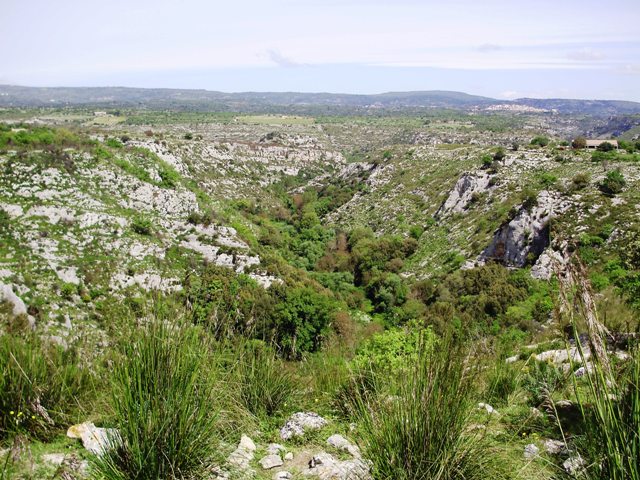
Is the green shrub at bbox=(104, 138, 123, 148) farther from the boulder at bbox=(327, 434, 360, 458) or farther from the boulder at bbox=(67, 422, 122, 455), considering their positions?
the boulder at bbox=(327, 434, 360, 458)

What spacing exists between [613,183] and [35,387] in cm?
3214

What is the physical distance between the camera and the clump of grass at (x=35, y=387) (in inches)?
171

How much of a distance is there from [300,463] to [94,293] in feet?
69.7

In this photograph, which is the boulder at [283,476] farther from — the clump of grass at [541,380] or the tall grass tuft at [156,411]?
the clump of grass at [541,380]

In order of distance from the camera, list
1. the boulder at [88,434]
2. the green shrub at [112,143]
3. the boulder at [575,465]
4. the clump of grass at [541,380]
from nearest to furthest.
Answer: the boulder at [575,465] < the boulder at [88,434] < the clump of grass at [541,380] < the green shrub at [112,143]

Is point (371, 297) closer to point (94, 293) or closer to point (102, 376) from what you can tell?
point (94, 293)

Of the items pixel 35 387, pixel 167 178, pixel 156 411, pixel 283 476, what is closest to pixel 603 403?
pixel 156 411

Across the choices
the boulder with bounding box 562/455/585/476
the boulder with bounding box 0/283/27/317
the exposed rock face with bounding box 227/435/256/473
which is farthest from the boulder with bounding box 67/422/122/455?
the boulder with bounding box 0/283/27/317

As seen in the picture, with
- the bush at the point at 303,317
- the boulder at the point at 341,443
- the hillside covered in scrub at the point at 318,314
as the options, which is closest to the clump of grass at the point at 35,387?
the hillside covered in scrub at the point at 318,314

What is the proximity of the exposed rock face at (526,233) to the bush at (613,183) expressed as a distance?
2.68 metres

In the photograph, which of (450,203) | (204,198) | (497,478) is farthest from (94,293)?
(450,203)

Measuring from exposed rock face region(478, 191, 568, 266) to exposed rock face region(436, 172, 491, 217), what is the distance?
423 inches

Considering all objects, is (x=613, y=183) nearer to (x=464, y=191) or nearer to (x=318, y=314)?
(x=464, y=191)

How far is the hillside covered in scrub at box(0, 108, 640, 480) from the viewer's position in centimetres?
273
